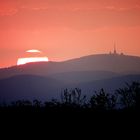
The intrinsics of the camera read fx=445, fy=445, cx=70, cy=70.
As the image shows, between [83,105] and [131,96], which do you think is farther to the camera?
[131,96]

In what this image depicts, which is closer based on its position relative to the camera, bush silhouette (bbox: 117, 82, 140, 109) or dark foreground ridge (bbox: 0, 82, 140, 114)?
dark foreground ridge (bbox: 0, 82, 140, 114)

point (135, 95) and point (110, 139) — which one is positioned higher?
point (135, 95)

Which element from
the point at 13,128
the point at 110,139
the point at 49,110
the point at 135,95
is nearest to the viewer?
the point at 110,139

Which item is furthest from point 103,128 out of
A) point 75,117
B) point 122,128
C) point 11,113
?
point 11,113

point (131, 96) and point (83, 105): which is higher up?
point (131, 96)

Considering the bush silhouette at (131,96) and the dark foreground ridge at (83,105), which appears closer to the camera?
the dark foreground ridge at (83,105)

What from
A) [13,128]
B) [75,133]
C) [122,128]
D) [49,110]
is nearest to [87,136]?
[75,133]

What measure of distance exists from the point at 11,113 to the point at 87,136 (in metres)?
6.20

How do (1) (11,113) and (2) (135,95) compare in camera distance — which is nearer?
(1) (11,113)

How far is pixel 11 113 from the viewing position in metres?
25.6

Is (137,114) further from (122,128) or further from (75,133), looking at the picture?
(75,133)

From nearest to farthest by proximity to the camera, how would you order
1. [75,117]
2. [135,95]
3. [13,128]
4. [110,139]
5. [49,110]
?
[110,139] → [13,128] → [75,117] → [49,110] → [135,95]

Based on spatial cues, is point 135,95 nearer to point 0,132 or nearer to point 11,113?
point 11,113

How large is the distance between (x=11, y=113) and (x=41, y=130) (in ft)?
14.4
